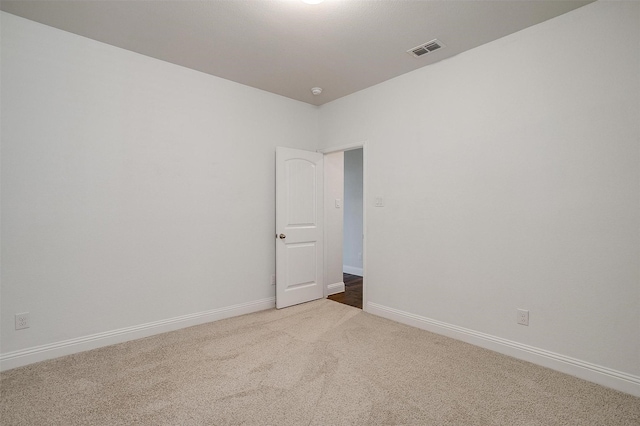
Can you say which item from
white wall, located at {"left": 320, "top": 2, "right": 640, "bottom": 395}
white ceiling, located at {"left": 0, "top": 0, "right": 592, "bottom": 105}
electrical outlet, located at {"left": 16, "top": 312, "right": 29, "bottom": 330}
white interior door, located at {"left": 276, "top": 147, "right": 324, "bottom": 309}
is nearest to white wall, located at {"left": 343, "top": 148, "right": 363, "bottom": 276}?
white interior door, located at {"left": 276, "top": 147, "right": 324, "bottom": 309}

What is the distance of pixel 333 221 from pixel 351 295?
3.56 ft

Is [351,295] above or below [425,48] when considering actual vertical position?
below

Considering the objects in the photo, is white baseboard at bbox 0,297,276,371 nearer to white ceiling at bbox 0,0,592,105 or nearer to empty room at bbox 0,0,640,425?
empty room at bbox 0,0,640,425

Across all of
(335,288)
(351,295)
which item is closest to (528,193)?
(351,295)

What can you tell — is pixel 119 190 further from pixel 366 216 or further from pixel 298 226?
pixel 366 216

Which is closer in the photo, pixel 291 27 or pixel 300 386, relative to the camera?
pixel 300 386

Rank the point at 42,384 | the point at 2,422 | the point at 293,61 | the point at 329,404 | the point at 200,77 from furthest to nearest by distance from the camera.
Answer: the point at 200,77, the point at 293,61, the point at 42,384, the point at 329,404, the point at 2,422

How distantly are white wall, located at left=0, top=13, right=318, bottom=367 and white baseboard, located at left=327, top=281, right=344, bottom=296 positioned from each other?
0.98 meters

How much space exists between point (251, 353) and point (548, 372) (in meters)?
2.27

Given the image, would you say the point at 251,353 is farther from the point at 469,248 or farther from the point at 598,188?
the point at 598,188

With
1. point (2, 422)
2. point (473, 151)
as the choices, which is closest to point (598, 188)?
point (473, 151)

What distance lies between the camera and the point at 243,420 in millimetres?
1744

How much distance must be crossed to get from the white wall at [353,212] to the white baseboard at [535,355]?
2.65 meters

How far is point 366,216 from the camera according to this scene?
369 cm
